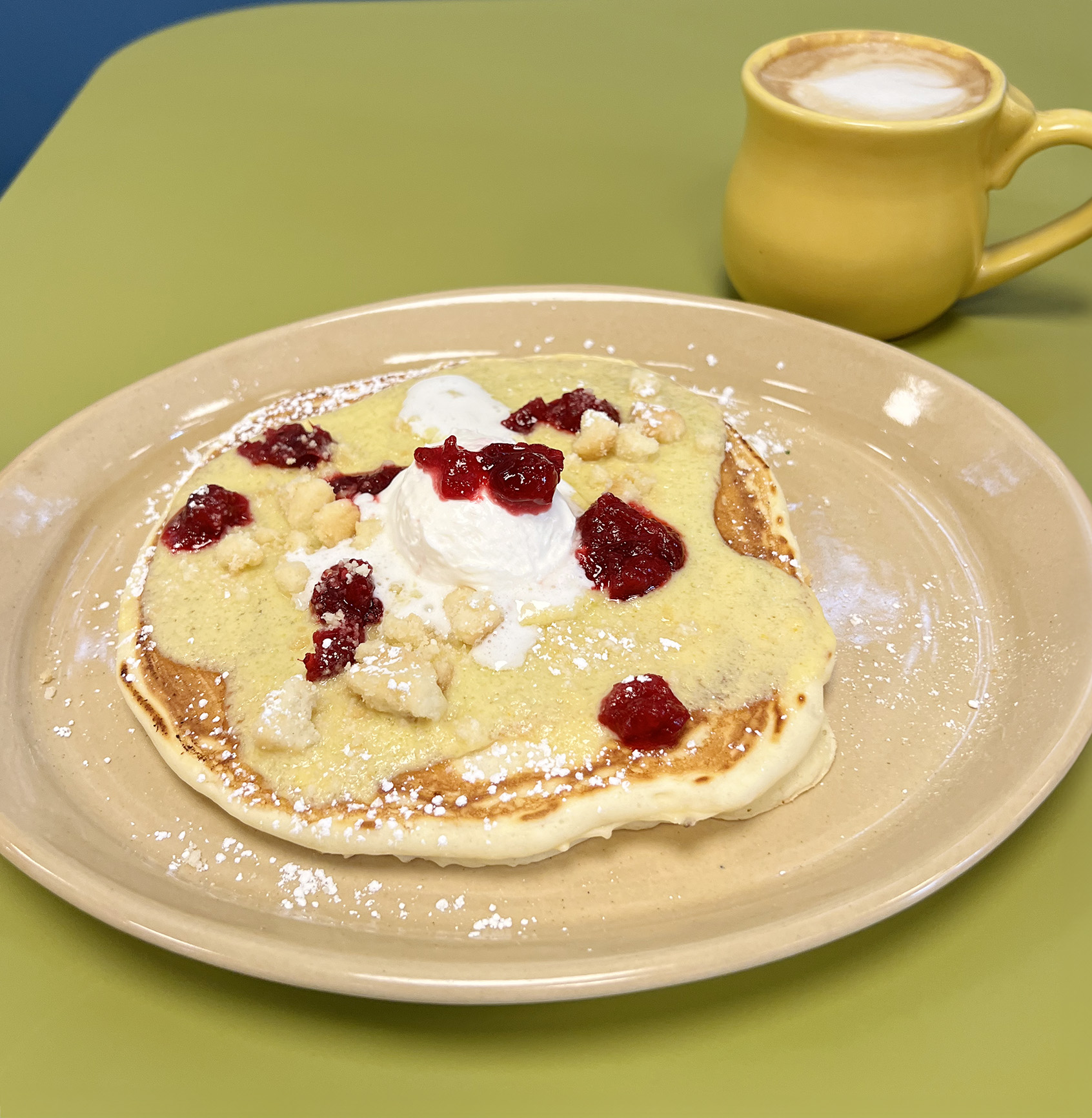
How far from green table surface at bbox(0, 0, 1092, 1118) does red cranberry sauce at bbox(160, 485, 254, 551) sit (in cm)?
69

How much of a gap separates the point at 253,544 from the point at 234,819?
0.53 m

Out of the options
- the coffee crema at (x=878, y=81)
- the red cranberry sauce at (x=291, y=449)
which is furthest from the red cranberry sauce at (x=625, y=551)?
the coffee crema at (x=878, y=81)

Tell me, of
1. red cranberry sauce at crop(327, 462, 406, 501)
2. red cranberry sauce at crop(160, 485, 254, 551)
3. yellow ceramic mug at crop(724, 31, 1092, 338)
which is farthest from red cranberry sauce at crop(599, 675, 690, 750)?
yellow ceramic mug at crop(724, 31, 1092, 338)

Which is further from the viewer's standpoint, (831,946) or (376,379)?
(376,379)

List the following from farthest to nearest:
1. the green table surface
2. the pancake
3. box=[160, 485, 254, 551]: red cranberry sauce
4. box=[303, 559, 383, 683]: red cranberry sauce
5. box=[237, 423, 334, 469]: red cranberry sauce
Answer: box=[237, 423, 334, 469]: red cranberry sauce
box=[160, 485, 254, 551]: red cranberry sauce
box=[303, 559, 383, 683]: red cranberry sauce
the pancake
the green table surface

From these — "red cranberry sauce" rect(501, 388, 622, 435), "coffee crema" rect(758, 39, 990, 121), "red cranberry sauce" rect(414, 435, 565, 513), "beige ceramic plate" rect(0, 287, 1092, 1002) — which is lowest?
"beige ceramic plate" rect(0, 287, 1092, 1002)

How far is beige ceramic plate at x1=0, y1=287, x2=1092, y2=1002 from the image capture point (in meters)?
1.44

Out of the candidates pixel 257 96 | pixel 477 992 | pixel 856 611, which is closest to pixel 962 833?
pixel 856 611

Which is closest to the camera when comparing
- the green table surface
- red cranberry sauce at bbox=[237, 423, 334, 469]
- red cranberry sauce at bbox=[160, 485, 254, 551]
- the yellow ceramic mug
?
the green table surface

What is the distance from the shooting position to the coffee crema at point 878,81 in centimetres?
241

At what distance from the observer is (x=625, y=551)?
1893 mm

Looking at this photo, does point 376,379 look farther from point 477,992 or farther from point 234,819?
point 477,992

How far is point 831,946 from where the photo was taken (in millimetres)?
1545

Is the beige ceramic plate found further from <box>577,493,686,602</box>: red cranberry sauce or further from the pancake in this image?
<box>577,493,686,602</box>: red cranberry sauce
